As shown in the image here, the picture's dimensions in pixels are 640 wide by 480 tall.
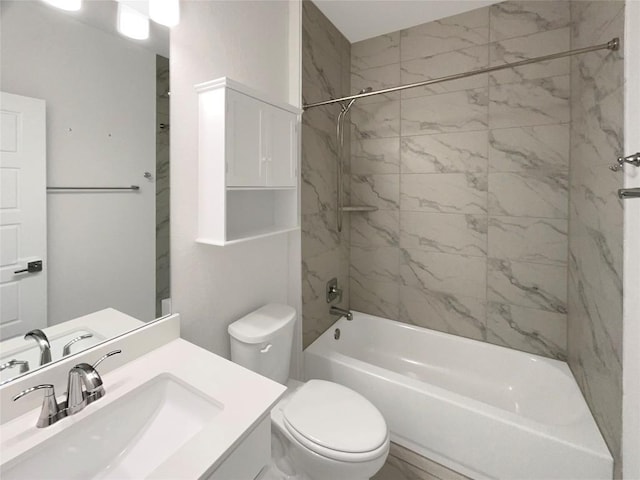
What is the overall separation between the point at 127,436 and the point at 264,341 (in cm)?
59

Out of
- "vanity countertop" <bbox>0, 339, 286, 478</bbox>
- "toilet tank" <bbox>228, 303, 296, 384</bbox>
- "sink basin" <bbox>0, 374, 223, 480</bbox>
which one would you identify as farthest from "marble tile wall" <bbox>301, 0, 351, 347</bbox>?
"sink basin" <bbox>0, 374, 223, 480</bbox>

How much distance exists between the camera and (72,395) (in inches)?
30.8

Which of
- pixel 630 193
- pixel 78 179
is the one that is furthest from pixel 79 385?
pixel 630 193

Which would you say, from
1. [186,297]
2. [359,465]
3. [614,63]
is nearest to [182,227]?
[186,297]

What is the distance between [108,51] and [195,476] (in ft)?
4.06

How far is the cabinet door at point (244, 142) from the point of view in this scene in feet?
3.97

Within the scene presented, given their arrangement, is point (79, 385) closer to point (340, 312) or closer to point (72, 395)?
point (72, 395)

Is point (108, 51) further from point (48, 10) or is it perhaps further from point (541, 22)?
point (541, 22)

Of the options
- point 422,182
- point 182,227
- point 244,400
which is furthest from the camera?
point 422,182

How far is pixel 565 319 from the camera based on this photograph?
1.83m

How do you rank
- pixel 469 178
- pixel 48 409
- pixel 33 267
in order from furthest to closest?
1. pixel 469 178
2. pixel 33 267
3. pixel 48 409

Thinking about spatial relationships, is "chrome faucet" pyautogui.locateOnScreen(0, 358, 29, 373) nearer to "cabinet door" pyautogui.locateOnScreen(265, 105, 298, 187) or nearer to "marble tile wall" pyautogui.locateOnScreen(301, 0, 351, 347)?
"cabinet door" pyautogui.locateOnScreen(265, 105, 298, 187)

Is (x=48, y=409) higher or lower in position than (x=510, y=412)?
higher

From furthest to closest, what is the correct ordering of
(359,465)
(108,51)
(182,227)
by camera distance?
(182,227) → (359,465) → (108,51)
